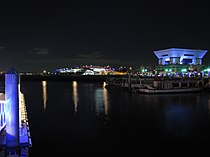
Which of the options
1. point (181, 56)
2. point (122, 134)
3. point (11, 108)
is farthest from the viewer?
point (181, 56)

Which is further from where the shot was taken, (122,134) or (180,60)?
(180,60)

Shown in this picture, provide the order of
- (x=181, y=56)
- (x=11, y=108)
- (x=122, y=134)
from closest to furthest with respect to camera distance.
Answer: (x=11, y=108)
(x=122, y=134)
(x=181, y=56)

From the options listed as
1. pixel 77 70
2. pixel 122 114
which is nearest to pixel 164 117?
pixel 122 114

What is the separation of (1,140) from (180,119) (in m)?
10.9

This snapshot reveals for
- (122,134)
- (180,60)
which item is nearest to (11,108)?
(122,134)

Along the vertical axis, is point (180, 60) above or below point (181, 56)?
below

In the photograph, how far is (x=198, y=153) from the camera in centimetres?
793

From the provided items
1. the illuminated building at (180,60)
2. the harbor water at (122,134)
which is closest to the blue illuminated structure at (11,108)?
the harbor water at (122,134)

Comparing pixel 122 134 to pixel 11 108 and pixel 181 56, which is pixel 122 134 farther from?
pixel 181 56

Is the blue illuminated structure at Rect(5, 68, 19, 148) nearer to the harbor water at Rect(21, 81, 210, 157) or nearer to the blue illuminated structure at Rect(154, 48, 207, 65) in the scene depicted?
the harbor water at Rect(21, 81, 210, 157)

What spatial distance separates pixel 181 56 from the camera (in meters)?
61.2

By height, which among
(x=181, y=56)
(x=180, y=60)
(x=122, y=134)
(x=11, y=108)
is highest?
(x=181, y=56)

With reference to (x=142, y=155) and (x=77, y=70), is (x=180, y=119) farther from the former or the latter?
(x=77, y=70)

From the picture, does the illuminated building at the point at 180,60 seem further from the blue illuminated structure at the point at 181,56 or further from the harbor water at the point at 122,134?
the harbor water at the point at 122,134
